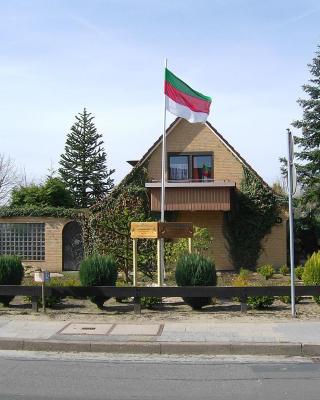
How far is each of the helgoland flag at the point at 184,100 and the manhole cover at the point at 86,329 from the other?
8.85 m

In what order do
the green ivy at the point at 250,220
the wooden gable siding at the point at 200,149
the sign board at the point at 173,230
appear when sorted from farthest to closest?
1. the wooden gable siding at the point at 200,149
2. the green ivy at the point at 250,220
3. the sign board at the point at 173,230

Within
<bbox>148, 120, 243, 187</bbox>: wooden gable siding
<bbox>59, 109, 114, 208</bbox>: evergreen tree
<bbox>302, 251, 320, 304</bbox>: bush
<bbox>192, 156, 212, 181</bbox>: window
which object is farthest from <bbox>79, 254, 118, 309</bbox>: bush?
<bbox>59, 109, 114, 208</bbox>: evergreen tree

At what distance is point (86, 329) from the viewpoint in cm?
1020

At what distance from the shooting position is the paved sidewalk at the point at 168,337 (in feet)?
29.0

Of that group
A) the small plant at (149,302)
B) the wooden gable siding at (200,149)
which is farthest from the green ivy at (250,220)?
the small plant at (149,302)

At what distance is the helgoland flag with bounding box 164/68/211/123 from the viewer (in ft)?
57.8

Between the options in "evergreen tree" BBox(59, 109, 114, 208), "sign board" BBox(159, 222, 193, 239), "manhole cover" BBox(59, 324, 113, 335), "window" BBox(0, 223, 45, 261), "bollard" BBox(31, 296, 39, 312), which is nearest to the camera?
"manhole cover" BBox(59, 324, 113, 335)

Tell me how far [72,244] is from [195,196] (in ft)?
19.1

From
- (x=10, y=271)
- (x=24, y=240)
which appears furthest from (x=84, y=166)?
(x=10, y=271)

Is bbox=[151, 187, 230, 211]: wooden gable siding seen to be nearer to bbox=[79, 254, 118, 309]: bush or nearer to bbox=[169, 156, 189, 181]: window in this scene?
bbox=[169, 156, 189, 181]: window

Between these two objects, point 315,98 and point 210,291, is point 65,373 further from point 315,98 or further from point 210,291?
point 315,98

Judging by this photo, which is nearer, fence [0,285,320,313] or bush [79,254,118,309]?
fence [0,285,320,313]

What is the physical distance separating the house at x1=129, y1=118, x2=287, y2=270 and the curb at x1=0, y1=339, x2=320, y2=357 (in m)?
15.2

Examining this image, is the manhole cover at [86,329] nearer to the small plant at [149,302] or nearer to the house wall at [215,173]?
the small plant at [149,302]
